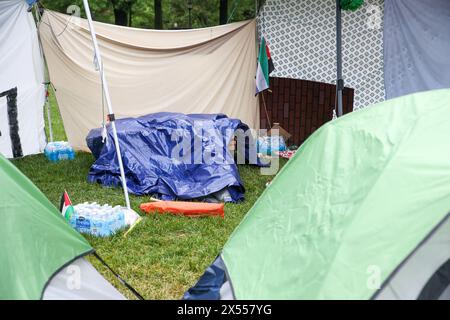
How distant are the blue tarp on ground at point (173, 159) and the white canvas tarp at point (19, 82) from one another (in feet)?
5.96

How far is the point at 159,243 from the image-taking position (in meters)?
4.54

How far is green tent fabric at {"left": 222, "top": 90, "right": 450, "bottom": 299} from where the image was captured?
2.22 meters

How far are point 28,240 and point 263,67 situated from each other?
569 cm

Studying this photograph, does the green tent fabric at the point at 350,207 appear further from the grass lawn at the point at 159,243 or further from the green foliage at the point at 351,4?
the green foliage at the point at 351,4

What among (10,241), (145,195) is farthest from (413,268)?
(145,195)

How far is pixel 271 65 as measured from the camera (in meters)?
7.98

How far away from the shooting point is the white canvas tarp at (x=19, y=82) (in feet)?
24.5

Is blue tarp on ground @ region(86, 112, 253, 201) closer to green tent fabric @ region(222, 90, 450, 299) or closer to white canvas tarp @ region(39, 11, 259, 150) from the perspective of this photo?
white canvas tarp @ region(39, 11, 259, 150)

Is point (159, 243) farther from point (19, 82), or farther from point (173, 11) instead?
point (173, 11)

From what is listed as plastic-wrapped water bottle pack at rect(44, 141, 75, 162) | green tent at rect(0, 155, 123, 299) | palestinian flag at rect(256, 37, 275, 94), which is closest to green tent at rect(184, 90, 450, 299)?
green tent at rect(0, 155, 123, 299)

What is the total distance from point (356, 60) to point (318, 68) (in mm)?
547

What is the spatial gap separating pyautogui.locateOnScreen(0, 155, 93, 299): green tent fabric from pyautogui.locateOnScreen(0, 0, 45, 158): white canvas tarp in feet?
16.7

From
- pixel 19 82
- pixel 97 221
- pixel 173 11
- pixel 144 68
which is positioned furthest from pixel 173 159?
pixel 173 11
